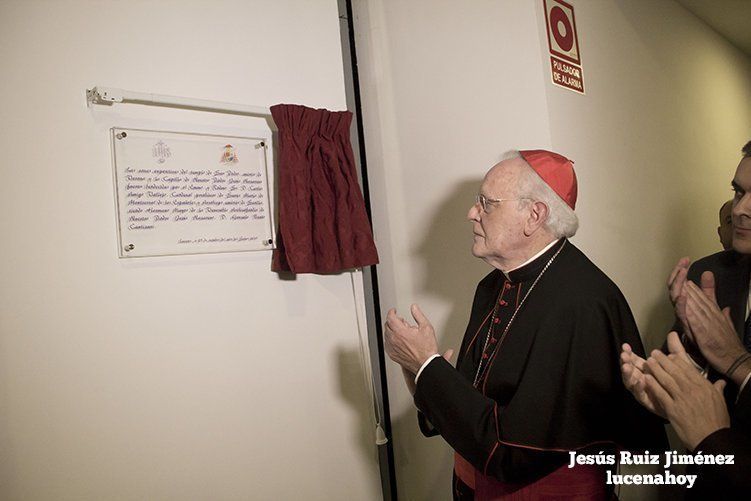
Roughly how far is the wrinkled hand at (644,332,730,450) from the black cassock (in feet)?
0.86

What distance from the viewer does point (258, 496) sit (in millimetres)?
1797

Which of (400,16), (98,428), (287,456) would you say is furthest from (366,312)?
(400,16)

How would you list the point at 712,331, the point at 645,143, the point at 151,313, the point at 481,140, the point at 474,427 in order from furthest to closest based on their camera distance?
the point at 645,143, the point at 481,140, the point at 151,313, the point at 712,331, the point at 474,427

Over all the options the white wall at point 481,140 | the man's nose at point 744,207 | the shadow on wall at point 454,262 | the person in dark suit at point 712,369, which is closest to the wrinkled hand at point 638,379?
the person in dark suit at point 712,369

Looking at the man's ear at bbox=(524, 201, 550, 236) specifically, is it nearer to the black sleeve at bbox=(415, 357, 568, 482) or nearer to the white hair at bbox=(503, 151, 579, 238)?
the white hair at bbox=(503, 151, 579, 238)

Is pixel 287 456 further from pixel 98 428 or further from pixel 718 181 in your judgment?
pixel 718 181

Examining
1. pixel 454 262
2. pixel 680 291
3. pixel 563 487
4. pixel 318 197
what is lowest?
pixel 563 487

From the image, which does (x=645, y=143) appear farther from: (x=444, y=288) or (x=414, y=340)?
(x=414, y=340)

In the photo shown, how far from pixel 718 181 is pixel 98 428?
3.50m

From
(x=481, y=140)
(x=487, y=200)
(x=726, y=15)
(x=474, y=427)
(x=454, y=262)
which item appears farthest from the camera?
(x=726, y=15)

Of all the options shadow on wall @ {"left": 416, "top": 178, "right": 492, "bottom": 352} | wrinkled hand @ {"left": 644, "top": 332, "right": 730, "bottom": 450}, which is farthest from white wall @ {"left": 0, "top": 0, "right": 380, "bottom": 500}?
wrinkled hand @ {"left": 644, "top": 332, "right": 730, "bottom": 450}

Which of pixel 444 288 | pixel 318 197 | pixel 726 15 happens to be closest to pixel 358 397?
pixel 444 288

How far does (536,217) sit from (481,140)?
63 cm

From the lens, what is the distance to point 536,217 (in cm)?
134
